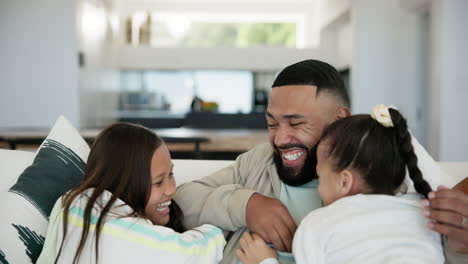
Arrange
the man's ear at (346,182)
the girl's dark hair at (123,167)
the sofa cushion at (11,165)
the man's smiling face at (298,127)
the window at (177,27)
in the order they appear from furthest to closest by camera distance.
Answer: the window at (177,27)
the sofa cushion at (11,165)
the man's smiling face at (298,127)
the girl's dark hair at (123,167)
the man's ear at (346,182)

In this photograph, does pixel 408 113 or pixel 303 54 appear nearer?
pixel 408 113

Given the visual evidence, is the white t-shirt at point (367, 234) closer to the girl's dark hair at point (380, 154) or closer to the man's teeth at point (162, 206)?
the girl's dark hair at point (380, 154)

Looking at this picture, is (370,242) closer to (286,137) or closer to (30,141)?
(286,137)

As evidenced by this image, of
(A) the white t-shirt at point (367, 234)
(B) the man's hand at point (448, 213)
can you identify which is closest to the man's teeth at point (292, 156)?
(A) the white t-shirt at point (367, 234)

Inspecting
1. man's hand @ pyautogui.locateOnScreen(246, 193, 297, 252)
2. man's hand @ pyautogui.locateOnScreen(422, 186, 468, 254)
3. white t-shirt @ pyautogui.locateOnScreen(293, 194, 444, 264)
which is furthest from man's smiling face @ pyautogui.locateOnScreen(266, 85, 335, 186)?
man's hand @ pyautogui.locateOnScreen(422, 186, 468, 254)

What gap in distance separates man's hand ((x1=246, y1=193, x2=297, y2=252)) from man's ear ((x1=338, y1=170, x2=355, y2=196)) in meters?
0.14

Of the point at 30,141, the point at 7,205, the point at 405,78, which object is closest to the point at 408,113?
the point at 405,78

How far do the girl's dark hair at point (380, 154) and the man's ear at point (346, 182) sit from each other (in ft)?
0.04

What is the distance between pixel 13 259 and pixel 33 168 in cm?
26

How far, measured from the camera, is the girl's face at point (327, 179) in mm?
1078

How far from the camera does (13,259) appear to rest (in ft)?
3.87

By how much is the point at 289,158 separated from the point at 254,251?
0.28 m

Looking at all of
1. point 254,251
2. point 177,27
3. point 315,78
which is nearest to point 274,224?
point 254,251

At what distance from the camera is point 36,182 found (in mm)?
1298
